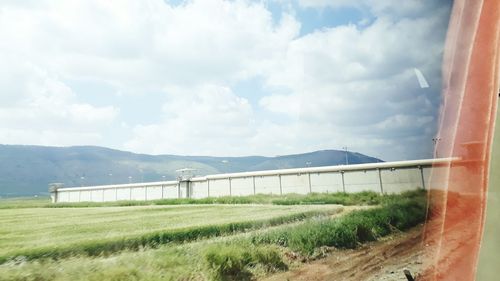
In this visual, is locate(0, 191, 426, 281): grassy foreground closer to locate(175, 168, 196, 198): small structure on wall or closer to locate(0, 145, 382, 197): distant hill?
locate(0, 145, 382, 197): distant hill

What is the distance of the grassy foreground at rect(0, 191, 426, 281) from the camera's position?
76.7 inches

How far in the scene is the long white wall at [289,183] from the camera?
3.68m

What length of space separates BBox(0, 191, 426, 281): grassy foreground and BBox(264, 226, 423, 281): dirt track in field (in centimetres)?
10

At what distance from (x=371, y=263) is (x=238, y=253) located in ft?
5.49

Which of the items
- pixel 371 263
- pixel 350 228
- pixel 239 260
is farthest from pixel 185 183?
pixel 371 263

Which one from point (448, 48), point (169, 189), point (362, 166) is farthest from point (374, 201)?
point (448, 48)

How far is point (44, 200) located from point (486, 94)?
8.72 feet

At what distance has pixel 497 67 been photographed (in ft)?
3.24

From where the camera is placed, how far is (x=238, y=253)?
2.95 m

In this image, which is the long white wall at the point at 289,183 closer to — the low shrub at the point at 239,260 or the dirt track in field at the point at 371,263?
the dirt track in field at the point at 371,263

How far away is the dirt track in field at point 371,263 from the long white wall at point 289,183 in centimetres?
62

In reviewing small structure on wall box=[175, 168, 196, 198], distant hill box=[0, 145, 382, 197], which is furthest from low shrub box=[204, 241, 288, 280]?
small structure on wall box=[175, 168, 196, 198]

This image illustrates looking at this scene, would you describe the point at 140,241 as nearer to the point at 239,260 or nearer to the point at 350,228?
the point at 239,260

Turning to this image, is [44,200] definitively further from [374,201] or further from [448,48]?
[374,201]
